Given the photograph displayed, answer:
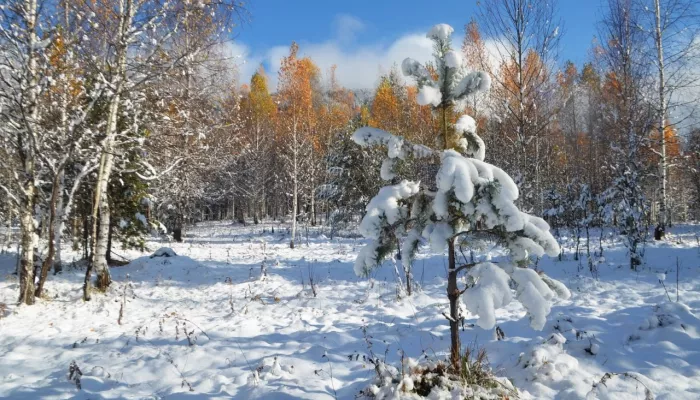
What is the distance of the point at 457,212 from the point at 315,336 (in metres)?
3.27

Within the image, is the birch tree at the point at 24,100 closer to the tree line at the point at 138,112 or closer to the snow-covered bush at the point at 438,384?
the tree line at the point at 138,112

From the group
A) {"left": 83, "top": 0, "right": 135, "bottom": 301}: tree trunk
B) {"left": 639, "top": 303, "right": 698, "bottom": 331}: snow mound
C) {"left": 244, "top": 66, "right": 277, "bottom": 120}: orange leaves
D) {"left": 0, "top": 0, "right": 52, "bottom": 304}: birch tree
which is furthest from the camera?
{"left": 244, "top": 66, "right": 277, "bottom": 120}: orange leaves

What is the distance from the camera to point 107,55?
722 centimetres

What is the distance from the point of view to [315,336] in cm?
539

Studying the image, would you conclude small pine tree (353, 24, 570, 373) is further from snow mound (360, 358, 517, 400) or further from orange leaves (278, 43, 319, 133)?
orange leaves (278, 43, 319, 133)

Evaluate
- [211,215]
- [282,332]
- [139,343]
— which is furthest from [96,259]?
[211,215]

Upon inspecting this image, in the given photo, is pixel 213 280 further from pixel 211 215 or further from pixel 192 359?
pixel 211 215

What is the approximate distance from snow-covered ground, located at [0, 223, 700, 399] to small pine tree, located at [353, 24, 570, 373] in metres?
1.44

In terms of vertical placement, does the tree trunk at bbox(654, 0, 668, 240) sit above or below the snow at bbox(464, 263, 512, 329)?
above

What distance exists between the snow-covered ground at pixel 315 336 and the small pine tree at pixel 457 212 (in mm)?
1444

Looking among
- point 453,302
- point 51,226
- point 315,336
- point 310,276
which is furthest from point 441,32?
point 51,226

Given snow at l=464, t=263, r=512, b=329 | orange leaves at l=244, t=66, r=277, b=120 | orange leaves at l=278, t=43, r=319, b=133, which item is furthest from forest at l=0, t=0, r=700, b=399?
orange leaves at l=244, t=66, r=277, b=120

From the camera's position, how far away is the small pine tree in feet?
8.68

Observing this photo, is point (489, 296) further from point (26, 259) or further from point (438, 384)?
point (26, 259)
